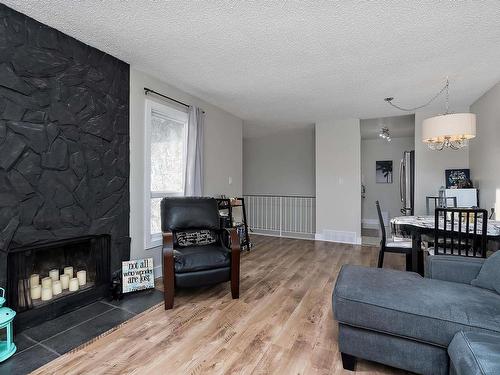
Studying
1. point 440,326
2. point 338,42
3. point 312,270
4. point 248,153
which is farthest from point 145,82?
point 248,153

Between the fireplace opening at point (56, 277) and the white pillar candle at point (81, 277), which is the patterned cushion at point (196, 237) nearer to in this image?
the fireplace opening at point (56, 277)

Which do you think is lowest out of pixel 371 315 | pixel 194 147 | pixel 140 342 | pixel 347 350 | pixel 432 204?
pixel 140 342

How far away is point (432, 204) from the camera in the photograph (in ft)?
13.9

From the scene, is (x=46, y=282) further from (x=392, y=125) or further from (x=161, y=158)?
(x=392, y=125)

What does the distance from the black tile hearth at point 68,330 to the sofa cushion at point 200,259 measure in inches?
18.1

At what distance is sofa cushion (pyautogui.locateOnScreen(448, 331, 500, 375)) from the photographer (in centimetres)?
97

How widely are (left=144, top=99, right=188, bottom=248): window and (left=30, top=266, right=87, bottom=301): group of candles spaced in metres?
0.76

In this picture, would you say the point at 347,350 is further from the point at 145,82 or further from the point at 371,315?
the point at 145,82

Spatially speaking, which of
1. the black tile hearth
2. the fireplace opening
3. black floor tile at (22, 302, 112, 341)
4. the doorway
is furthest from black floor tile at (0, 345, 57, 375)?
the doorway

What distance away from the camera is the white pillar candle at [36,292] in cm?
217

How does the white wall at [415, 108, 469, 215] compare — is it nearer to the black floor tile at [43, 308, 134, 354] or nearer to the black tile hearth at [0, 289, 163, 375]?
the black tile hearth at [0, 289, 163, 375]

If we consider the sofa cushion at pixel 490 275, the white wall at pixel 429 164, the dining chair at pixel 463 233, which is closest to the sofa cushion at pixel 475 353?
the sofa cushion at pixel 490 275

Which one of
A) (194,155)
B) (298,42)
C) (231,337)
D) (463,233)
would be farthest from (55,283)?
(463,233)

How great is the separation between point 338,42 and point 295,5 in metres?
0.65
